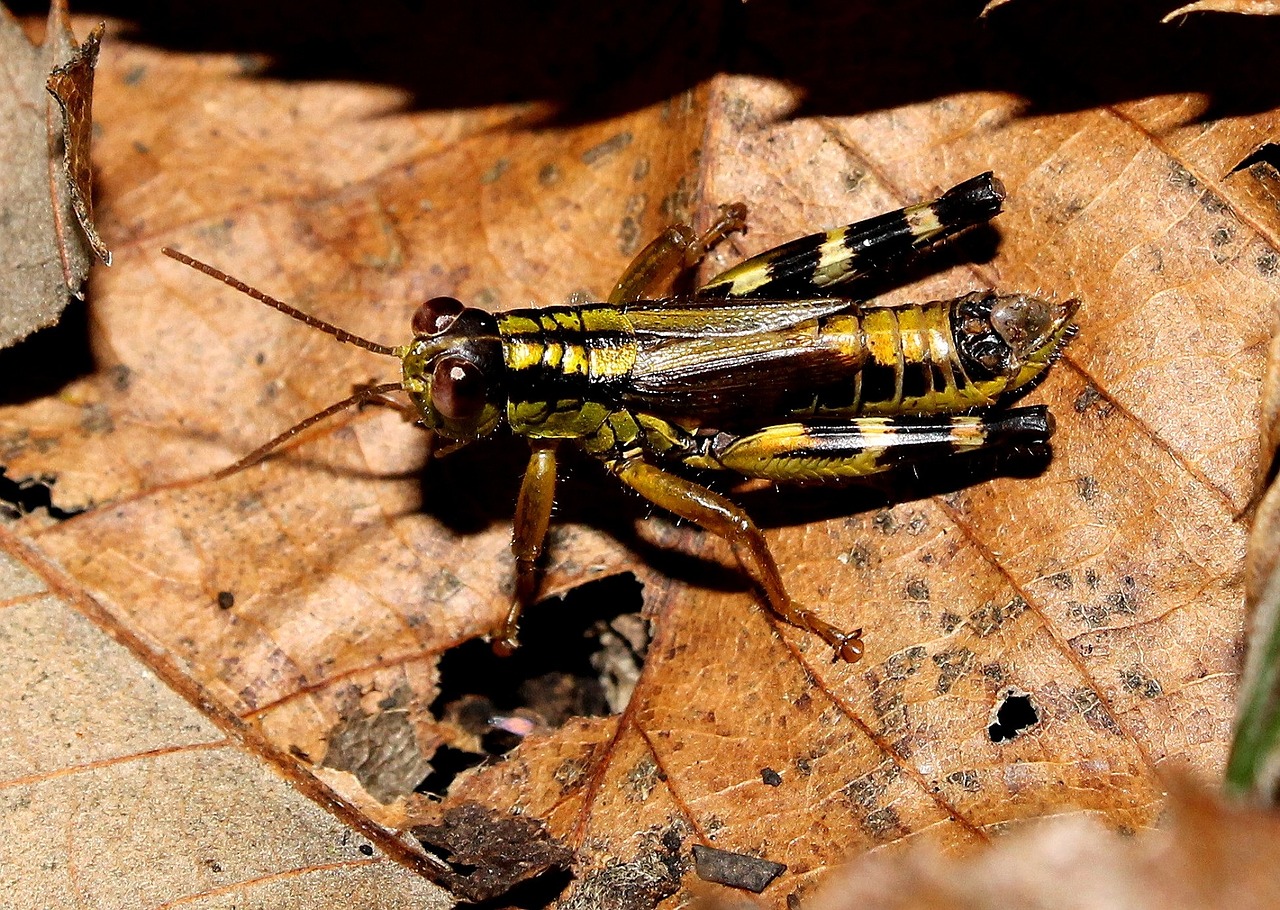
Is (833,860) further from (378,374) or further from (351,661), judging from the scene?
(378,374)

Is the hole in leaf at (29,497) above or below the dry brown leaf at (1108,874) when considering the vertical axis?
above

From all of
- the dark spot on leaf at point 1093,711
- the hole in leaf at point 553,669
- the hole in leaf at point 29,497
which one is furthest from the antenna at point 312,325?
the dark spot on leaf at point 1093,711

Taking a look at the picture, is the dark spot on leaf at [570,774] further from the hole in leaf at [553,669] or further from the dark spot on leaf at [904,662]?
the dark spot on leaf at [904,662]

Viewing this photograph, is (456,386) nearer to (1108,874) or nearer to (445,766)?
(445,766)

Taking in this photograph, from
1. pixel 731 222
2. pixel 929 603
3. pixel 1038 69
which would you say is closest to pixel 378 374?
pixel 731 222

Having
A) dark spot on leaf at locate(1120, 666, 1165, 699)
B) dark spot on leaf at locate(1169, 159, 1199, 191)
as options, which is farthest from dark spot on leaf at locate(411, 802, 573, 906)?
dark spot on leaf at locate(1169, 159, 1199, 191)

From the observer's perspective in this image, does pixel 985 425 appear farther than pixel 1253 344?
Yes

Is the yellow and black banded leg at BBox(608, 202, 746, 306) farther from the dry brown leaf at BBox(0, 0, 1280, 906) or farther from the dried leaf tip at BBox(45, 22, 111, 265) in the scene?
the dried leaf tip at BBox(45, 22, 111, 265)
